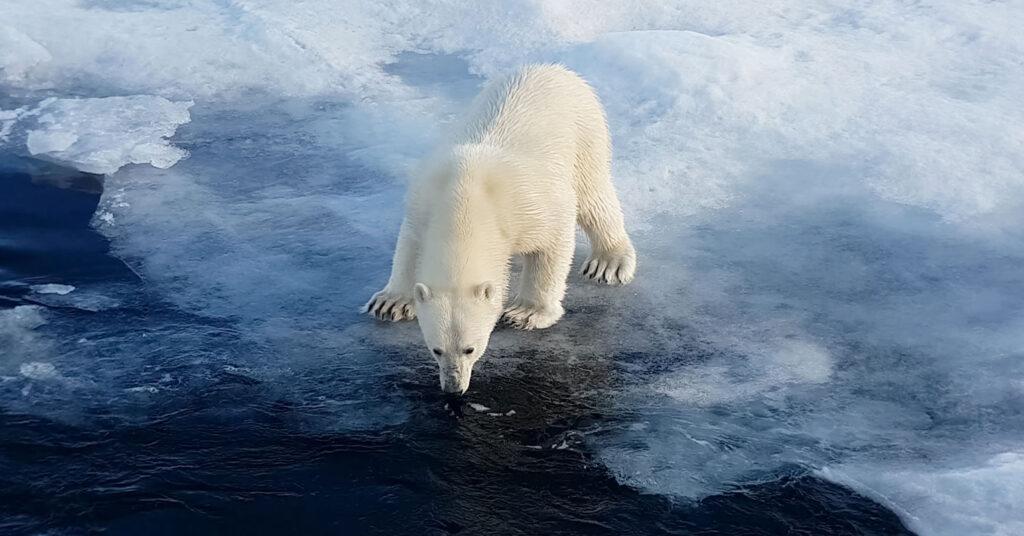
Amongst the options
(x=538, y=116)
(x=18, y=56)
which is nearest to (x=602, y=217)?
(x=538, y=116)

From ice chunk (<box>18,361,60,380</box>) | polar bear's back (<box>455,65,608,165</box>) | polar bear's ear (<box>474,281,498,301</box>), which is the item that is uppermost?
polar bear's back (<box>455,65,608,165</box>)

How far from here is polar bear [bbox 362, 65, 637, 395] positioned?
4.11m

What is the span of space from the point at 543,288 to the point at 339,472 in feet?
4.77

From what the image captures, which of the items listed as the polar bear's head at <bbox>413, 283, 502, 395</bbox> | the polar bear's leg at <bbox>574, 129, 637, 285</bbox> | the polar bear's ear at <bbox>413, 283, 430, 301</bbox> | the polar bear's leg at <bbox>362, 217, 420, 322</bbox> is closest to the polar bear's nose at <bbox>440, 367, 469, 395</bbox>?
the polar bear's head at <bbox>413, 283, 502, 395</bbox>

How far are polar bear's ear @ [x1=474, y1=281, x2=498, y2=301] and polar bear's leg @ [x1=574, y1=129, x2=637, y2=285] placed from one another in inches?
47.2

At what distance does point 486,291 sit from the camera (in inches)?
163

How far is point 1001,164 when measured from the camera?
629 centimetres

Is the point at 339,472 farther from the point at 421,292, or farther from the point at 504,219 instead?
the point at 504,219

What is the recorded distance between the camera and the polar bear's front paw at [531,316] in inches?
191

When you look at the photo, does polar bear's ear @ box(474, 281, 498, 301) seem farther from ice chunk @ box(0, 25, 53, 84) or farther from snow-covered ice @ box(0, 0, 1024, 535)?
ice chunk @ box(0, 25, 53, 84)

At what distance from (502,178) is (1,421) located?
2.08m

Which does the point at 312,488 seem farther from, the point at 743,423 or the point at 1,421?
the point at 743,423

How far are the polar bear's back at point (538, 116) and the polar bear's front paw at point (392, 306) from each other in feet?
2.48

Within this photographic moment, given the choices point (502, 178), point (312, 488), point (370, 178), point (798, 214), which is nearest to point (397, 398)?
point (312, 488)
